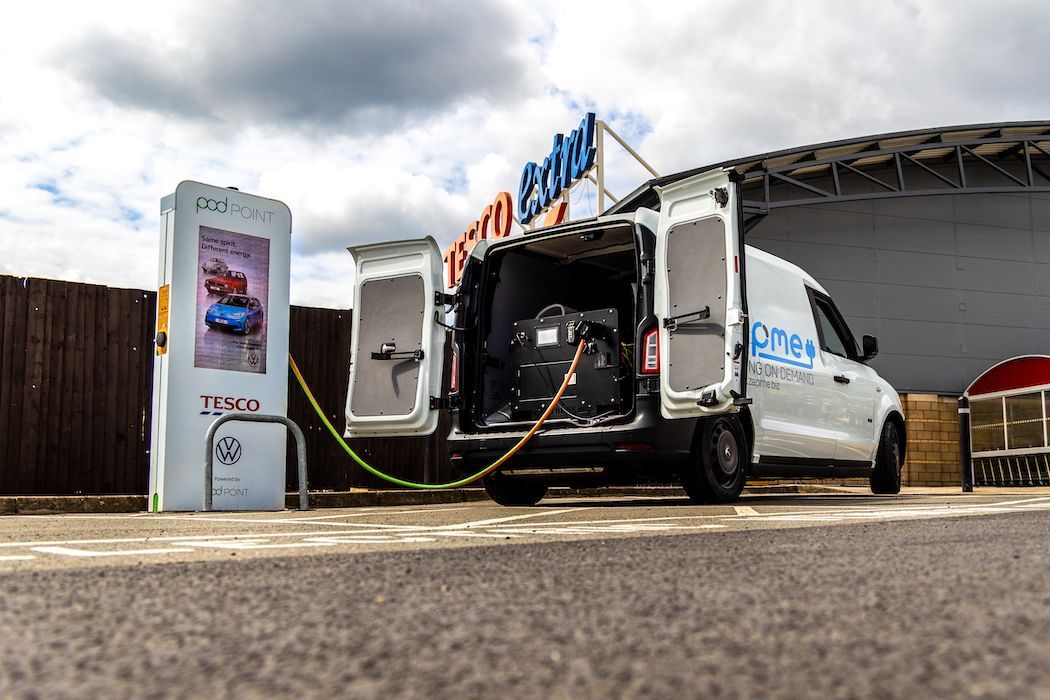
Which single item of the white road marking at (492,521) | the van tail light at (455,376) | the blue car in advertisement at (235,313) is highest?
the blue car in advertisement at (235,313)

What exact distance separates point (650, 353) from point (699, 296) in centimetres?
57

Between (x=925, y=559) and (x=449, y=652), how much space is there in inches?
79.6

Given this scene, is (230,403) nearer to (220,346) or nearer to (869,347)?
(220,346)

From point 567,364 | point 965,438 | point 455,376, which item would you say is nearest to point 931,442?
point 965,438

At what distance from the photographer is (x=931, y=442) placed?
18266mm

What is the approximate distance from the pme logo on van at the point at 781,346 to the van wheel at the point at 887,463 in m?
2.08

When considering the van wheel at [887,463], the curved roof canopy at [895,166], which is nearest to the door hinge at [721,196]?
the van wheel at [887,463]

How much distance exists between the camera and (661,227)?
24.5 feet

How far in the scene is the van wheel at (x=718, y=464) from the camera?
24.6 ft

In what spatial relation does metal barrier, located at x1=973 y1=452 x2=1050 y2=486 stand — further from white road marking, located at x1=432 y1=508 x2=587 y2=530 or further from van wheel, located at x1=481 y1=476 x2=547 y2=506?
white road marking, located at x1=432 y1=508 x2=587 y2=530

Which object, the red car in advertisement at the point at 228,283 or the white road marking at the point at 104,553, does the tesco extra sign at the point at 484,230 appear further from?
the white road marking at the point at 104,553

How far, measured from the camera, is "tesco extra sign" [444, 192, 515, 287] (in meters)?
20.5

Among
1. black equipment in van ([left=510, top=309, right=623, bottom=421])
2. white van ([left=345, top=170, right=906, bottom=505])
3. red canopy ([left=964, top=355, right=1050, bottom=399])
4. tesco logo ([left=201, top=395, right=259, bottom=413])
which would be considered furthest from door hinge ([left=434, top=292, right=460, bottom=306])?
red canopy ([left=964, top=355, right=1050, bottom=399])

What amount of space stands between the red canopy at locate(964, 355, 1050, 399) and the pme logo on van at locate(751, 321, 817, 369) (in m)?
10.3
